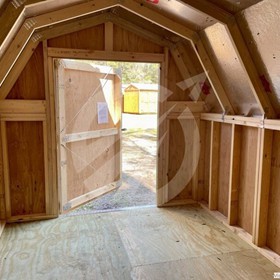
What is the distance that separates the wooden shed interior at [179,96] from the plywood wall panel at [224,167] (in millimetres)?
12

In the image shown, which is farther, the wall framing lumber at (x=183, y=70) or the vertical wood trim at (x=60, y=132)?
the wall framing lumber at (x=183, y=70)

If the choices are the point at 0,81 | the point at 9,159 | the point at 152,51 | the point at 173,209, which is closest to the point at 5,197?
the point at 9,159

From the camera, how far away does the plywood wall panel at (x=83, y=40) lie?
293 centimetres

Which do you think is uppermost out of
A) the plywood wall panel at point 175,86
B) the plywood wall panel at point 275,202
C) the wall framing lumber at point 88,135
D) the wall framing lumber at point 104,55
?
the wall framing lumber at point 104,55

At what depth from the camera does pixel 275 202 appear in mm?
2389

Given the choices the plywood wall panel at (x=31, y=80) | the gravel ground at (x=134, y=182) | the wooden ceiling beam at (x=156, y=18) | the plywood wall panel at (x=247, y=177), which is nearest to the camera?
the wooden ceiling beam at (x=156, y=18)

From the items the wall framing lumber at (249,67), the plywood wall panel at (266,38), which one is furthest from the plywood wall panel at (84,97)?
the plywood wall panel at (266,38)

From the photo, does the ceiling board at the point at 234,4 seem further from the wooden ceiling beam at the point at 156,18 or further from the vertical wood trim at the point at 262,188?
the vertical wood trim at the point at 262,188

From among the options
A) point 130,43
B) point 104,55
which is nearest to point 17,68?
point 104,55

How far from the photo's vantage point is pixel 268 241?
2482 mm

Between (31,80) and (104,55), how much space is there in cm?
86

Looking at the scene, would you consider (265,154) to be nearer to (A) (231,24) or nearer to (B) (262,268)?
(B) (262,268)

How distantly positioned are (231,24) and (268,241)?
1.98 m

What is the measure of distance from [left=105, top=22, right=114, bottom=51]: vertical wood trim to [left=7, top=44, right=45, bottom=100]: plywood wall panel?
2.38 feet
